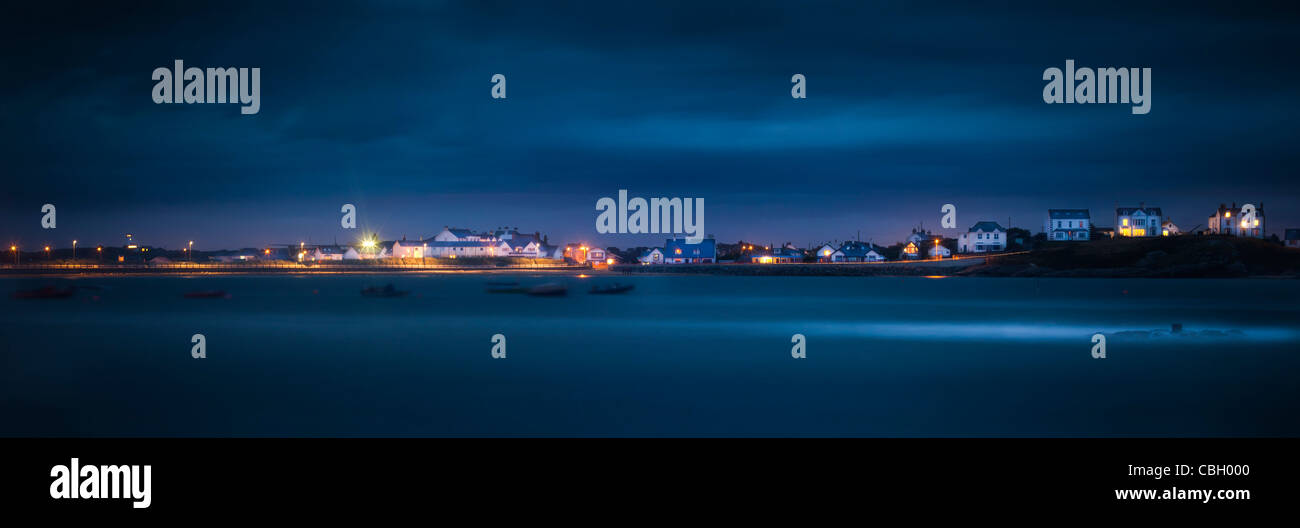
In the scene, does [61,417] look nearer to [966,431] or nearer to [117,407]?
[117,407]

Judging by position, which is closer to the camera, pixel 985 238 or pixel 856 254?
pixel 985 238

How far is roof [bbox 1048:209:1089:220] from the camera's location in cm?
8969

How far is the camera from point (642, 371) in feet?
83.4

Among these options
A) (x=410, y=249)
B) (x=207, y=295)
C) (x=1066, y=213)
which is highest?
(x=1066, y=213)

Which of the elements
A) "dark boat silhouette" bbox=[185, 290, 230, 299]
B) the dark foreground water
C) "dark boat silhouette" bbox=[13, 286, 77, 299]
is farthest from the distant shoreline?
the dark foreground water

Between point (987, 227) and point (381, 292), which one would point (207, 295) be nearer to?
point (381, 292)

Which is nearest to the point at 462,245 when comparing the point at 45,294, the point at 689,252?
the point at 689,252

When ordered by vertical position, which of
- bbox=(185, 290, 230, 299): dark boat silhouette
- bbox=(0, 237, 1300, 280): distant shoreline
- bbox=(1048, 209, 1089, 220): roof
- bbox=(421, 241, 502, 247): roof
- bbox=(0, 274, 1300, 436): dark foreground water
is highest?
bbox=(1048, 209, 1089, 220): roof

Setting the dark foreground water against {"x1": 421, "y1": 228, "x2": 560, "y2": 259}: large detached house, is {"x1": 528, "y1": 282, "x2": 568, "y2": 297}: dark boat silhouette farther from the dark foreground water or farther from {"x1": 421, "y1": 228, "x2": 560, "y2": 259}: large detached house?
{"x1": 421, "y1": 228, "x2": 560, "y2": 259}: large detached house

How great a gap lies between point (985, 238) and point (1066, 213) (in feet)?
29.7

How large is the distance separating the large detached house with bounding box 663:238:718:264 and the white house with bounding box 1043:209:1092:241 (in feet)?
138

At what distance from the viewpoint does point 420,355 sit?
28.4 meters

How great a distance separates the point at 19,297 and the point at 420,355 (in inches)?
1855
